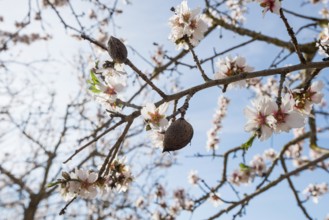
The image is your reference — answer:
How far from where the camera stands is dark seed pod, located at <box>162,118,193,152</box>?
1.17 metres

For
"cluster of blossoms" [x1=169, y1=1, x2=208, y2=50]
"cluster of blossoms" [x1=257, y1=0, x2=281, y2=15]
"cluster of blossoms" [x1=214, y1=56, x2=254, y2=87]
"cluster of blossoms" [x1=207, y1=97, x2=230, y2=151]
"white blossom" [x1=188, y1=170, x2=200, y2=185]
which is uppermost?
"cluster of blossoms" [x1=207, y1=97, x2=230, y2=151]

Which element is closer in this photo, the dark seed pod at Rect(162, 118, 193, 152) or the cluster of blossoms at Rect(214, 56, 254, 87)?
the dark seed pod at Rect(162, 118, 193, 152)

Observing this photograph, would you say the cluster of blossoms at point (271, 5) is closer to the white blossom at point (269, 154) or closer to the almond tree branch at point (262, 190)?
the almond tree branch at point (262, 190)

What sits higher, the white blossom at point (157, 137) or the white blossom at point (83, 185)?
the white blossom at point (157, 137)

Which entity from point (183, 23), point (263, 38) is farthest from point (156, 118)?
point (263, 38)

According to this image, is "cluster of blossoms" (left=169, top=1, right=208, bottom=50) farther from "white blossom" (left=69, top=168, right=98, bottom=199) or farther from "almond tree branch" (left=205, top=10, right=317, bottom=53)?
"almond tree branch" (left=205, top=10, right=317, bottom=53)

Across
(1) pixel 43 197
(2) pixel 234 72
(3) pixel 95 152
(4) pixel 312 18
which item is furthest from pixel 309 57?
(1) pixel 43 197

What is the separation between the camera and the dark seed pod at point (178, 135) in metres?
1.17

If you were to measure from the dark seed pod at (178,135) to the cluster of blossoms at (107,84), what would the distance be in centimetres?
58

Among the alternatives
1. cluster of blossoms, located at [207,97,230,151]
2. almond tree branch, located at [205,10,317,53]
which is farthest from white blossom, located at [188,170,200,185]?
almond tree branch, located at [205,10,317,53]

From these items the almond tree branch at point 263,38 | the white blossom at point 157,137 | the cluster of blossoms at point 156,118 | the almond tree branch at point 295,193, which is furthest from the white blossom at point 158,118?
the almond tree branch at point 295,193

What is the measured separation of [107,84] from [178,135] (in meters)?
0.73

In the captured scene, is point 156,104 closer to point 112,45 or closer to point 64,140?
point 112,45

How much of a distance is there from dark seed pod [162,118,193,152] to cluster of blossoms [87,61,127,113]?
575 mm
